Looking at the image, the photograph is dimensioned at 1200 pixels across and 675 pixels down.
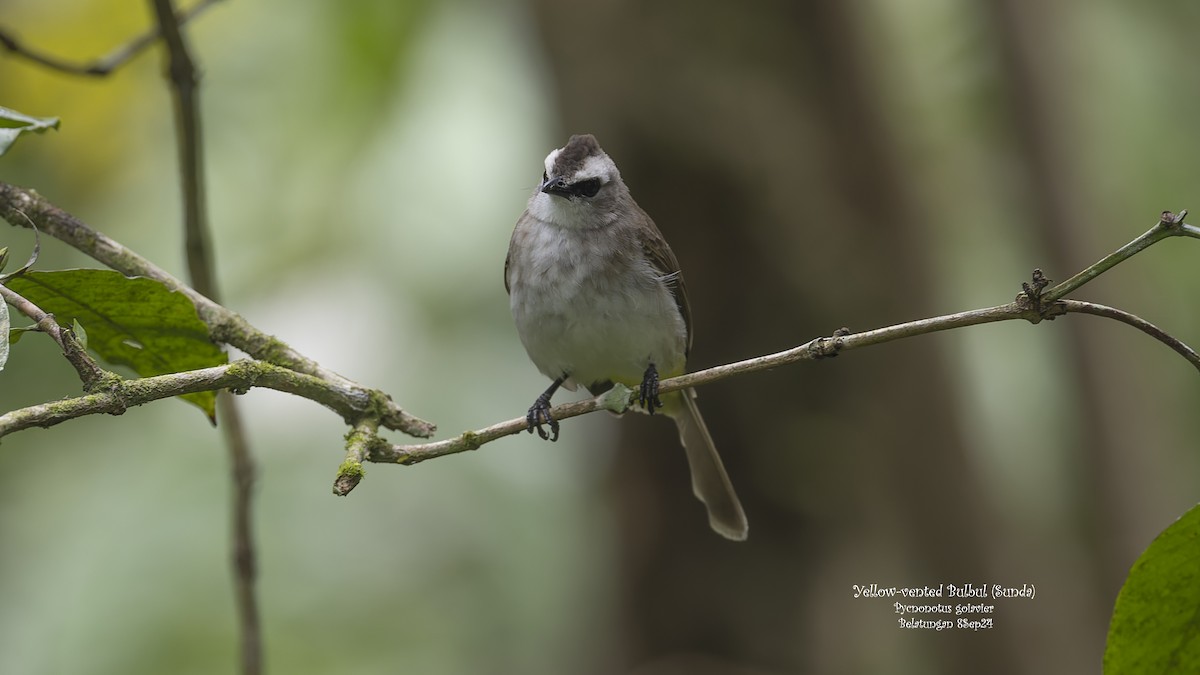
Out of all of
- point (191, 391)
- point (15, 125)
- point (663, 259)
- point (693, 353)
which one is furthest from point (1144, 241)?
point (693, 353)

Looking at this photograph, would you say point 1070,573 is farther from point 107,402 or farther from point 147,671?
point 107,402

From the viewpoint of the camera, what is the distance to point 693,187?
536 centimetres

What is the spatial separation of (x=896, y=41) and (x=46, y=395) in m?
4.67

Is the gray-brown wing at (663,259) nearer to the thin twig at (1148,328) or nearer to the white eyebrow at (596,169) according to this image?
the white eyebrow at (596,169)

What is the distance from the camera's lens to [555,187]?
3771 millimetres

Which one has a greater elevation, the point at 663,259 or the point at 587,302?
the point at 663,259

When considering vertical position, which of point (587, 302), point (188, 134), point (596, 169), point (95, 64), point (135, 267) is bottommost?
point (135, 267)

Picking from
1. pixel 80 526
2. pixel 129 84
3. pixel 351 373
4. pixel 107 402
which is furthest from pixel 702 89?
pixel 107 402

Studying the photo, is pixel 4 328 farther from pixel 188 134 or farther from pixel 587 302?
pixel 587 302

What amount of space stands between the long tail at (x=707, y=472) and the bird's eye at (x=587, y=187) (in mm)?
843

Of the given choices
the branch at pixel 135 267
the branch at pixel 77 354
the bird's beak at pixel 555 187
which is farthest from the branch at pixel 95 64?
the branch at pixel 77 354

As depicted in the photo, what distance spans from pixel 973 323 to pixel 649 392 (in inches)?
46.4

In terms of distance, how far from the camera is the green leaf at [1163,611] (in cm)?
169
